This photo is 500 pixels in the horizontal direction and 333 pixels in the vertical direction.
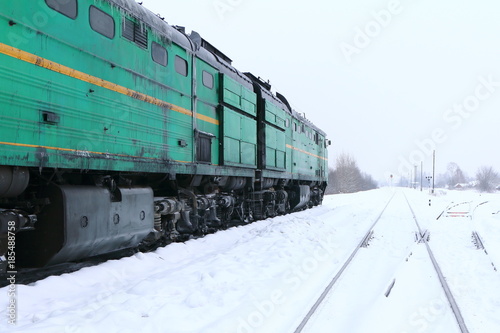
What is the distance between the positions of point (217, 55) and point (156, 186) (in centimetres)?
430

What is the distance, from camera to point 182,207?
7840mm

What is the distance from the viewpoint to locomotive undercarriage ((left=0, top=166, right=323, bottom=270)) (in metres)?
4.55

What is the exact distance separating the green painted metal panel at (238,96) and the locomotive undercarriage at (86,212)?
2253 millimetres

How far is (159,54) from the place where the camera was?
271 inches

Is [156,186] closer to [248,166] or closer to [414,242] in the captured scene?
[248,166]

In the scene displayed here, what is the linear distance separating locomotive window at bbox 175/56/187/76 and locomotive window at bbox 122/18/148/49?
1.03 m

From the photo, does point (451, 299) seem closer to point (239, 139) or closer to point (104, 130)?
point (104, 130)

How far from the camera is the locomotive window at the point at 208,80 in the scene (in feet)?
28.5

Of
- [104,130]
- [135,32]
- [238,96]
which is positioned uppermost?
[135,32]

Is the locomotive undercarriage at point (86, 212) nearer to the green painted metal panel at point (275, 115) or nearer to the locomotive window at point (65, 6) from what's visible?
the locomotive window at point (65, 6)

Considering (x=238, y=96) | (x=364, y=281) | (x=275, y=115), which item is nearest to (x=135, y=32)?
(x=238, y=96)

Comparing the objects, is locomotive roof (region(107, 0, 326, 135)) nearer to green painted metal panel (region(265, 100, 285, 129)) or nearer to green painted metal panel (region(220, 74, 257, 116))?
green painted metal panel (region(220, 74, 257, 116))

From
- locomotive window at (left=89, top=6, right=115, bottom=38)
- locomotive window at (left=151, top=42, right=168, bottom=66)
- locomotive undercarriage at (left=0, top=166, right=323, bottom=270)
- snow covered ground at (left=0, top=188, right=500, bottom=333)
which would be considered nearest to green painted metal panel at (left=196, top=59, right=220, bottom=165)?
locomotive undercarriage at (left=0, top=166, right=323, bottom=270)

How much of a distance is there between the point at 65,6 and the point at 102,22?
0.69 metres
